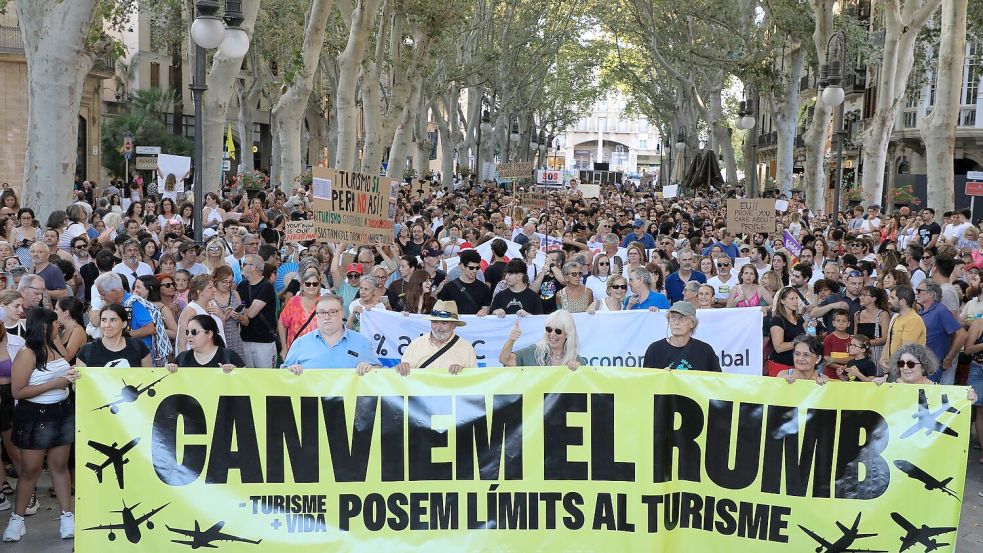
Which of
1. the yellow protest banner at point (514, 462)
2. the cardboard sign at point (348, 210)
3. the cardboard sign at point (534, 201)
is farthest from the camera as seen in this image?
the cardboard sign at point (534, 201)

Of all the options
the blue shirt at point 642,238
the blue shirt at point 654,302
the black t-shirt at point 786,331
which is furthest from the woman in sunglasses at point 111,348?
the blue shirt at point 642,238

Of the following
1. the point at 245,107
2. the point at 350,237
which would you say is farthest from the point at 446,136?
the point at 350,237

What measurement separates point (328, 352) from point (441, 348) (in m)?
0.70

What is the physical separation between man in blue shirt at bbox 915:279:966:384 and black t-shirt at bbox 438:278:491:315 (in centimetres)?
380

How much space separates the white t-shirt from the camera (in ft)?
37.5

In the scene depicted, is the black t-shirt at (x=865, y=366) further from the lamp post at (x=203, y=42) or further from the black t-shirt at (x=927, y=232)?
the black t-shirt at (x=927, y=232)

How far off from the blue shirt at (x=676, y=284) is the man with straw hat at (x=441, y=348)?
15.5 ft

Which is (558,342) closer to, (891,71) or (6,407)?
(6,407)

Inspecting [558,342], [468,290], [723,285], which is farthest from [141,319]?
[723,285]

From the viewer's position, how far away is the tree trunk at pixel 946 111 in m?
21.1

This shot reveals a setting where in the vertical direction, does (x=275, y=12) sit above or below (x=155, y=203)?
above

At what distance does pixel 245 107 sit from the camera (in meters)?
39.1

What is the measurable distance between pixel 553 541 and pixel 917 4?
18306 mm

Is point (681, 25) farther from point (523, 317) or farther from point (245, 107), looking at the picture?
point (523, 317)
